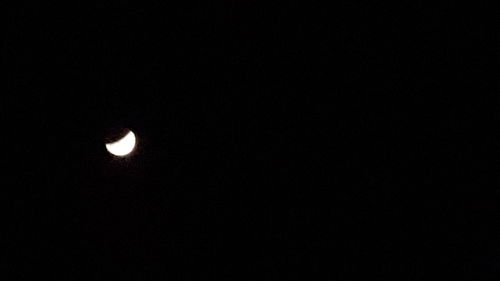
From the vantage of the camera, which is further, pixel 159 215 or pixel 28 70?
pixel 159 215

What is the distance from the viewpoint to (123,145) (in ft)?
9.15

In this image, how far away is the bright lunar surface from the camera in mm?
2775

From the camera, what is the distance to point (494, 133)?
9.87ft

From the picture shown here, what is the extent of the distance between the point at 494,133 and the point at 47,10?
3.03 m

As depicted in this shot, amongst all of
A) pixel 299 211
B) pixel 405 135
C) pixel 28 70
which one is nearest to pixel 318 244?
pixel 299 211

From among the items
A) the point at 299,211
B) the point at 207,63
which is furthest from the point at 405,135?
the point at 207,63

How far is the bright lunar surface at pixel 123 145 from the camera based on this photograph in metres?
2.78

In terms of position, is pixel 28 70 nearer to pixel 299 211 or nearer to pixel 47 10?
pixel 47 10

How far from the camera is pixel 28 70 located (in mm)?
2773

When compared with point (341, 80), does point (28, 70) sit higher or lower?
higher

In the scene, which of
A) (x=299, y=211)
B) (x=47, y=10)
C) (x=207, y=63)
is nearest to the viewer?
(x=47, y=10)

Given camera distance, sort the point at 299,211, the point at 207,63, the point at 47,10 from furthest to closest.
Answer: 1. the point at 299,211
2. the point at 207,63
3. the point at 47,10

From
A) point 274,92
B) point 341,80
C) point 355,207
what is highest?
point 274,92

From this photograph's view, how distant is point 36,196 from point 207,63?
4.80ft
